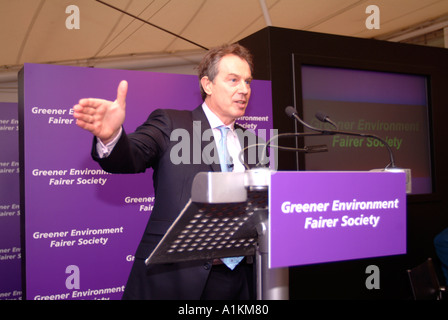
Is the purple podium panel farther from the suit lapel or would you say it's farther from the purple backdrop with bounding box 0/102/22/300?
the purple backdrop with bounding box 0/102/22/300

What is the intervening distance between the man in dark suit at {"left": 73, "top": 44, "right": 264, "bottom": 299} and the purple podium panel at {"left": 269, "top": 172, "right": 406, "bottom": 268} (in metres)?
0.58

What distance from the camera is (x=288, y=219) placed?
0.92m

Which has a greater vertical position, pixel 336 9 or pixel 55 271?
pixel 336 9

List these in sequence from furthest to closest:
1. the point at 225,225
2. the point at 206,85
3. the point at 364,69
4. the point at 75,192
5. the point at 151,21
A: the point at 151,21
the point at 364,69
the point at 75,192
the point at 206,85
the point at 225,225

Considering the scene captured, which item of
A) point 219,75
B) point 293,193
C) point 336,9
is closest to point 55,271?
point 219,75

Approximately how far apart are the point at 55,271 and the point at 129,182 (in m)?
0.74

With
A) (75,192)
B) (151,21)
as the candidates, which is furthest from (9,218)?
(151,21)

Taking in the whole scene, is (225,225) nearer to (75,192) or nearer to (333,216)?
(333,216)

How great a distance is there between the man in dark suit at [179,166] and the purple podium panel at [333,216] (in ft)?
1.89

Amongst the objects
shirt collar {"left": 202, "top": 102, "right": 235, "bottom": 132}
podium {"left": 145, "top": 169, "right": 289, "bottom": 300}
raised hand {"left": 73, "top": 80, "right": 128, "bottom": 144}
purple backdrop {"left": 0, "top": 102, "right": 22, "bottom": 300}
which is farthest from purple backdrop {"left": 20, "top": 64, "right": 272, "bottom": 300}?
purple backdrop {"left": 0, "top": 102, "right": 22, "bottom": 300}

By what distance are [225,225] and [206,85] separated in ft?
3.65

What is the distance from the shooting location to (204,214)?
973 millimetres

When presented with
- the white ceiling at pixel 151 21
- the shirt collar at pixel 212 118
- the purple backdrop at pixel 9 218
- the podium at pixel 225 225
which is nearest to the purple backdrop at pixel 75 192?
the shirt collar at pixel 212 118
